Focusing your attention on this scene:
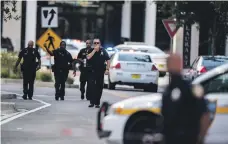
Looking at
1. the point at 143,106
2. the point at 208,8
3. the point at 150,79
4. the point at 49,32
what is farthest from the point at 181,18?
the point at 143,106

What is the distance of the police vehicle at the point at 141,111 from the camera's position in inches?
352

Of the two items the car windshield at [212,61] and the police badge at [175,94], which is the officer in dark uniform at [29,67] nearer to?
the car windshield at [212,61]

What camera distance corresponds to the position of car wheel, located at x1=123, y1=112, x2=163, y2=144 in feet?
28.9

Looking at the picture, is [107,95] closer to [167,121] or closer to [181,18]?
[181,18]

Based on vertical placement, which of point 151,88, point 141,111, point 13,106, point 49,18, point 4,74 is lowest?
point 151,88

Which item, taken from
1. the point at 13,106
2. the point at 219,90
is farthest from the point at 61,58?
the point at 219,90

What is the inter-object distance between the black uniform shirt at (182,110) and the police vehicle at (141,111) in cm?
200

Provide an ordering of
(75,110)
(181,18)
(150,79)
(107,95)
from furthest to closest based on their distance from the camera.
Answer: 1. (181,18)
2. (150,79)
3. (107,95)
4. (75,110)

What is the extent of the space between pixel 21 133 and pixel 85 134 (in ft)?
3.84

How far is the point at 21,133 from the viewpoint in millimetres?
12398

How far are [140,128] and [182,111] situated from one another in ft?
7.45

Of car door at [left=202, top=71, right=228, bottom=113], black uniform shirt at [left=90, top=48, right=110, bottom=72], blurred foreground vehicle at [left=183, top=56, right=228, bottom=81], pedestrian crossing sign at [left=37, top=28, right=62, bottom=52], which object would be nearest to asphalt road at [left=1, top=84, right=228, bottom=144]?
car door at [left=202, top=71, right=228, bottom=113]

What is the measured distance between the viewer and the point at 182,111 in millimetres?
6781

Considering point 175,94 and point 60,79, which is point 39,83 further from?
point 175,94
